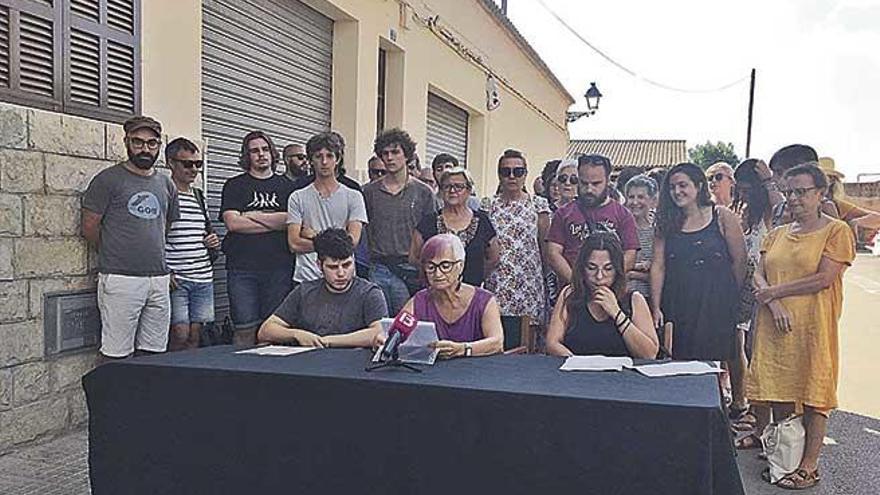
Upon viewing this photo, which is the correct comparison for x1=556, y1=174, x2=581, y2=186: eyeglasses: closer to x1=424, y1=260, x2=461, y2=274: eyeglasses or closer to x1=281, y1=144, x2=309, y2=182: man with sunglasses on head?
x1=281, y1=144, x2=309, y2=182: man with sunglasses on head

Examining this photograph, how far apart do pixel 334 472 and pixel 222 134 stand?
12.7 ft

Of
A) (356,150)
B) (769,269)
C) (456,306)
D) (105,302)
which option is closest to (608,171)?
(769,269)

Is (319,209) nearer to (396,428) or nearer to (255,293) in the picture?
(255,293)

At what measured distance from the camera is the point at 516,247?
13.9 ft

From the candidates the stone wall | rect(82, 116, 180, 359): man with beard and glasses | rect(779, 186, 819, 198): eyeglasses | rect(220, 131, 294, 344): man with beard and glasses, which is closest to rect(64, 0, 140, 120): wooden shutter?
the stone wall

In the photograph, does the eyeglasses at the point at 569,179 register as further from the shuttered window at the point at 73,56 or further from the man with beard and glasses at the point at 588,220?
the shuttered window at the point at 73,56

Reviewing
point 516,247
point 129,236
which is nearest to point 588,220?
point 516,247

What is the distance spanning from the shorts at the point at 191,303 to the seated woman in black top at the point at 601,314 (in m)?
2.11

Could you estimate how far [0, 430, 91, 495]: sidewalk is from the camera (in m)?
3.31

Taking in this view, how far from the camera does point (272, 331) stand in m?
3.13

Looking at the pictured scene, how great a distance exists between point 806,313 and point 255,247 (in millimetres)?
2881

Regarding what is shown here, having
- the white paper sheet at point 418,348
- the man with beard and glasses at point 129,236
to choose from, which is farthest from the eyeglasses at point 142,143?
the white paper sheet at point 418,348

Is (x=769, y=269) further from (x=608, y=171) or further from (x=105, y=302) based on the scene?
(x=105, y=302)

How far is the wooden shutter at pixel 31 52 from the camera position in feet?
11.8
